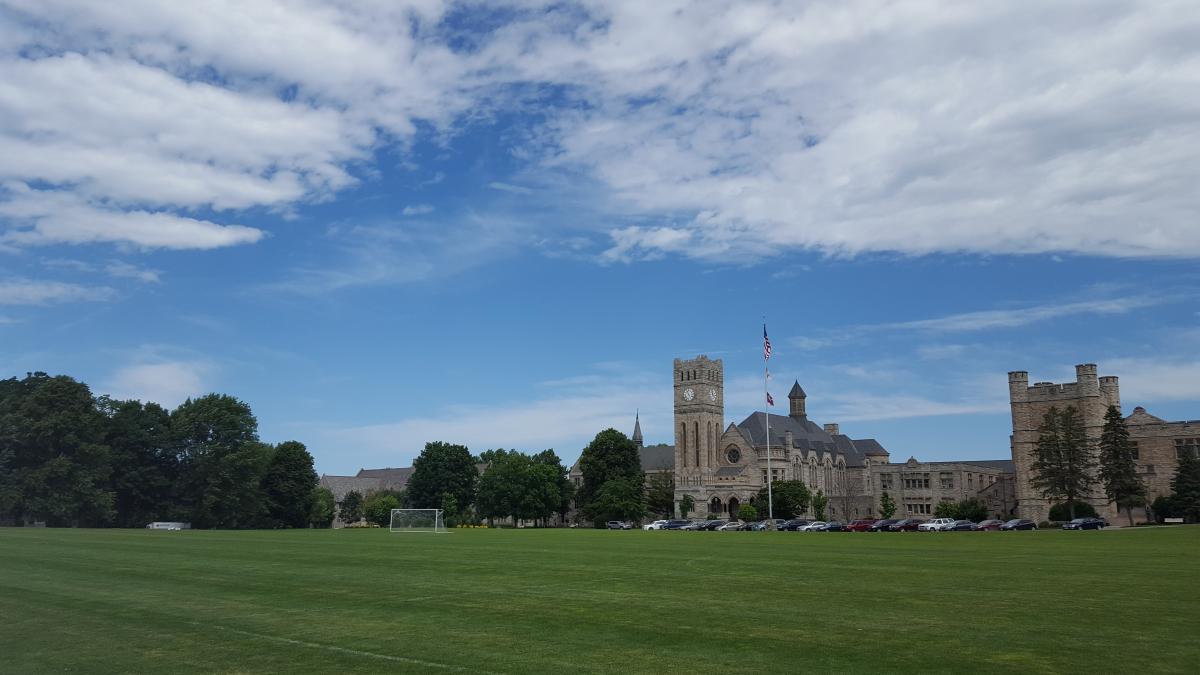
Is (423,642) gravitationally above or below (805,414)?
below

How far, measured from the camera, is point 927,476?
4771 inches

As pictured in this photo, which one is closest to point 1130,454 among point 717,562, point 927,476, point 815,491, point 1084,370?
point 1084,370

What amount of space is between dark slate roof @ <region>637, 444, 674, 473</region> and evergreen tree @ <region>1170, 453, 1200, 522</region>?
92358 millimetres

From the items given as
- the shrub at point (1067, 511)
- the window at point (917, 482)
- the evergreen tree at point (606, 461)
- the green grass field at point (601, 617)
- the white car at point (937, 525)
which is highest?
the evergreen tree at point (606, 461)

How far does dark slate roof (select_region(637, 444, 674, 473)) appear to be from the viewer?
166 meters

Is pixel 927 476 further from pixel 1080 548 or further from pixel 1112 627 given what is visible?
pixel 1112 627

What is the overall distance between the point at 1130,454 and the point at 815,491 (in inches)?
1992

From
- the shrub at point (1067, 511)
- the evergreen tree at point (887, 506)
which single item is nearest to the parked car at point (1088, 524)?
the shrub at point (1067, 511)

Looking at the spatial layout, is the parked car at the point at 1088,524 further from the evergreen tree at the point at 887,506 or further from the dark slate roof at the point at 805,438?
the dark slate roof at the point at 805,438

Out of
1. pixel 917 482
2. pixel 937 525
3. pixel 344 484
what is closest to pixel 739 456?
pixel 917 482

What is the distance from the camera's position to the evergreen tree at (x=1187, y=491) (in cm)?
7669

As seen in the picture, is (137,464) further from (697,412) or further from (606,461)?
(697,412)

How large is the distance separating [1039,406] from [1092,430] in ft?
19.4

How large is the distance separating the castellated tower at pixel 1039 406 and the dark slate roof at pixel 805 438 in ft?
113
